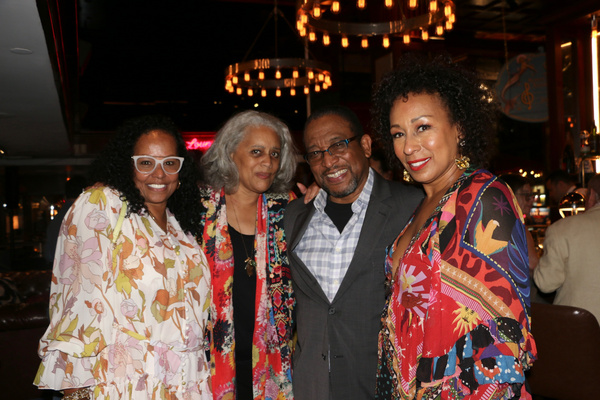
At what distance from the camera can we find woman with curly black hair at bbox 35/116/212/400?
1.98 m

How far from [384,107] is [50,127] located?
29.8 ft

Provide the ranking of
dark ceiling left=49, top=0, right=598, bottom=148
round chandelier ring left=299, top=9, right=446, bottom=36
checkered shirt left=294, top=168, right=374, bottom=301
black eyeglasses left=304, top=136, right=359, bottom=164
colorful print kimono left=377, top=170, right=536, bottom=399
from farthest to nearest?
1. dark ceiling left=49, top=0, right=598, bottom=148
2. round chandelier ring left=299, top=9, right=446, bottom=36
3. black eyeglasses left=304, top=136, right=359, bottom=164
4. checkered shirt left=294, top=168, right=374, bottom=301
5. colorful print kimono left=377, top=170, right=536, bottom=399

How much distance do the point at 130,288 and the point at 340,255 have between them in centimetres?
105

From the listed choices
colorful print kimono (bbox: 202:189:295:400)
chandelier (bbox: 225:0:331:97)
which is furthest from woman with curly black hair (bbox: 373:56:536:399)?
chandelier (bbox: 225:0:331:97)

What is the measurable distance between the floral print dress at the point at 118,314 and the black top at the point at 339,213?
2.99 ft

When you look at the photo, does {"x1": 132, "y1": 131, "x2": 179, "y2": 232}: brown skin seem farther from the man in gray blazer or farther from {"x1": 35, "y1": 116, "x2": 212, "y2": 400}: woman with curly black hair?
the man in gray blazer

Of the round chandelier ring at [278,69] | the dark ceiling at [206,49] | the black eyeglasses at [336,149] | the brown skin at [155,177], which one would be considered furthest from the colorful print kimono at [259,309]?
the dark ceiling at [206,49]

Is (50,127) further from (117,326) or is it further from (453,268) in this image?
(453,268)

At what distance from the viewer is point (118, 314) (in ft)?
6.66

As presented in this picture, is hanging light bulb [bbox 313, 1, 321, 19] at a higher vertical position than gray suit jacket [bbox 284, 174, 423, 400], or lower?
higher

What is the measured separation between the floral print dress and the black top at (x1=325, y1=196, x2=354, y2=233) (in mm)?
911

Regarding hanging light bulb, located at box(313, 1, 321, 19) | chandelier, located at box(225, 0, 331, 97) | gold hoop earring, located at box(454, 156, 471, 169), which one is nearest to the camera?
gold hoop earring, located at box(454, 156, 471, 169)

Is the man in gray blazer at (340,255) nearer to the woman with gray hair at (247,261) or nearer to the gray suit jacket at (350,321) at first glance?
the gray suit jacket at (350,321)

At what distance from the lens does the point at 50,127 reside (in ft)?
31.0
